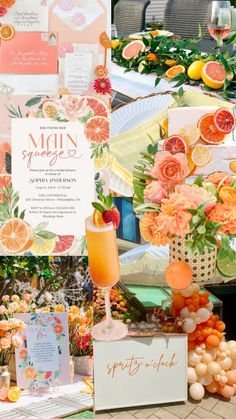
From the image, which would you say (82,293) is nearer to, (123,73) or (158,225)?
(158,225)

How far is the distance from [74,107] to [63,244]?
0.43m

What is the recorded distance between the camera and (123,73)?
3178 millimetres

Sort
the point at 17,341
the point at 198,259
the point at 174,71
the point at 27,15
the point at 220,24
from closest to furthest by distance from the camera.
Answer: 1. the point at 27,15
2. the point at 17,341
3. the point at 198,259
4. the point at 174,71
5. the point at 220,24

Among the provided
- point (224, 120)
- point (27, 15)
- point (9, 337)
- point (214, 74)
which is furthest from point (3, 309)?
point (214, 74)

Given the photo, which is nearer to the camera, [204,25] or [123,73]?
[123,73]

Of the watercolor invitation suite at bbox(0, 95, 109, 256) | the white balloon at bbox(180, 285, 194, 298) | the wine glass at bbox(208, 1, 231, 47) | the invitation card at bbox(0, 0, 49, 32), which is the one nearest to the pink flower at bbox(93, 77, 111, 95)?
the watercolor invitation suite at bbox(0, 95, 109, 256)

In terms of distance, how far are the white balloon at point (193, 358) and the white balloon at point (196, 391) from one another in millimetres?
67

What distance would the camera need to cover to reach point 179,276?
1.96 m

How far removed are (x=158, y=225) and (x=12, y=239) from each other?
47 cm

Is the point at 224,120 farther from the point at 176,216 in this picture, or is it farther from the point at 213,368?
the point at 213,368

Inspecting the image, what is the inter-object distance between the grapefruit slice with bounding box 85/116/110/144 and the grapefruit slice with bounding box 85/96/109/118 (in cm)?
2

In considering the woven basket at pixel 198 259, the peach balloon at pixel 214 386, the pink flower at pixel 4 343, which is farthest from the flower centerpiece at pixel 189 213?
the pink flower at pixel 4 343

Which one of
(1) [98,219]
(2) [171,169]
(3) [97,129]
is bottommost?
(1) [98,219]

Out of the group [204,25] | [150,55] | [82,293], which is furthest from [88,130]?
[204,25]
